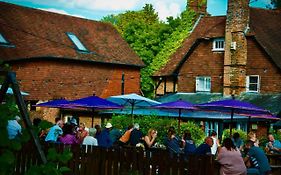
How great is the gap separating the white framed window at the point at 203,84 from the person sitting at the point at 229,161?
99.9 feet

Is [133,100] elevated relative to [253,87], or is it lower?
lower

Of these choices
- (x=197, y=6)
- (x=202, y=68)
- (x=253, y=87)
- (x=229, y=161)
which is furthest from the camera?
(x=197, y=6)

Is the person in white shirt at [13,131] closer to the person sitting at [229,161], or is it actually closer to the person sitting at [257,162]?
the person sitting at [229,161]

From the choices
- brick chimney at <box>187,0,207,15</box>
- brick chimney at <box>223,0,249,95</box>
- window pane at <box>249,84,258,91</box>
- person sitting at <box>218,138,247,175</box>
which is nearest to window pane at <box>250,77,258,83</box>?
window pane at <box>249,84,258,91</box>

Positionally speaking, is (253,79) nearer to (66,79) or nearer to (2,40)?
(66,79)

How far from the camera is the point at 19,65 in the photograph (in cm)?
4172

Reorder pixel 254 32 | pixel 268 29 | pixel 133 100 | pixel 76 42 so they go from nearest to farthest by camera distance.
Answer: pixel 133 100 < pixel 254 32 < pixel 268 29 < pixel 76 42

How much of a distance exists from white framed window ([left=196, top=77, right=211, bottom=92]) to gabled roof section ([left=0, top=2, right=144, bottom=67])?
6.09 meters

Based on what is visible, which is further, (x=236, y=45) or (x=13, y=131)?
(x=236, y=45)

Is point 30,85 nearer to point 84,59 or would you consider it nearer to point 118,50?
point 84,59

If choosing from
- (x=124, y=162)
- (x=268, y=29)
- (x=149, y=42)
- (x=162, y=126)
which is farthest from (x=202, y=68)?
(x=124, y=162)

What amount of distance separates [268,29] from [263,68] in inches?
163

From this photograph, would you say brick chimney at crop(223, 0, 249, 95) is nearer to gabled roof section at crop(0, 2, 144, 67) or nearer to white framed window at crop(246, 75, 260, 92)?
white framed window at crop(246, 75, 260, 92)

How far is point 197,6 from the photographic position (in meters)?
47.4
